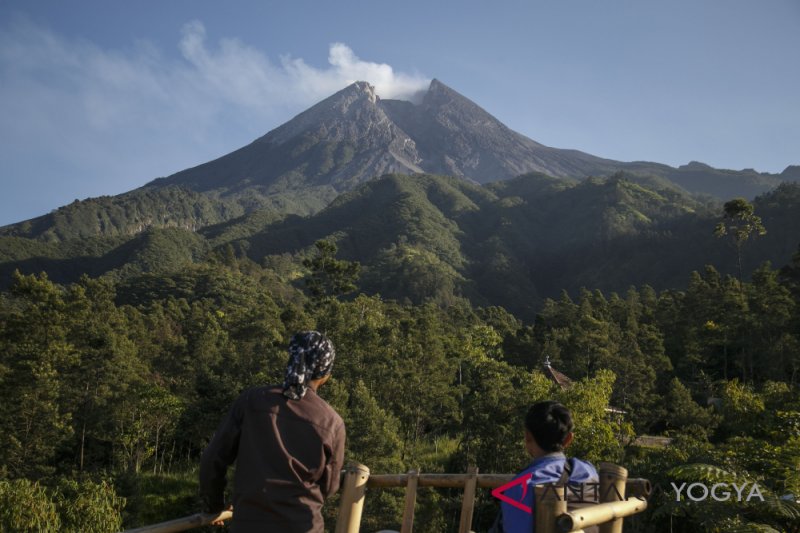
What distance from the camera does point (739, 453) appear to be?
800 centimetres

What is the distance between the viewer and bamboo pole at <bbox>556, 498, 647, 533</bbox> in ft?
6.54

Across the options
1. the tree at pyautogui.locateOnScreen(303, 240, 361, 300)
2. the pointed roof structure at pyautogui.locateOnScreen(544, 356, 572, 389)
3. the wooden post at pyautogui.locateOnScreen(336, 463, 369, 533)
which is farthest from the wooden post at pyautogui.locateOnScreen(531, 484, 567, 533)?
the pointed roof structure at pyautogui.locateOnScreen(544, 356, 572, 389)

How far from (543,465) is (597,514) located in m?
0.33

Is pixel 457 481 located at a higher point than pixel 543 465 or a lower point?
lower

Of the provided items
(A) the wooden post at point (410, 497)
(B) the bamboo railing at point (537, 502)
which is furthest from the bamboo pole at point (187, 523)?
(A) the wooden post at point (410, 497)

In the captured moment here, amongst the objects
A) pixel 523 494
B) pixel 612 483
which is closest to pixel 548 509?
pixel 523 494

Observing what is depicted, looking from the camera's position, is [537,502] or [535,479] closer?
[537,502]

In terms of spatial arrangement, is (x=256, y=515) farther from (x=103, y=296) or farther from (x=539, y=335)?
(x=539, y=335)

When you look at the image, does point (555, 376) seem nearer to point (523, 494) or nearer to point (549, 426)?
point (549, 426)

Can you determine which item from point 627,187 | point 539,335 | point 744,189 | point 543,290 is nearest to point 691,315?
point 539,335

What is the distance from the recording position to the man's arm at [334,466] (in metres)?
2.66

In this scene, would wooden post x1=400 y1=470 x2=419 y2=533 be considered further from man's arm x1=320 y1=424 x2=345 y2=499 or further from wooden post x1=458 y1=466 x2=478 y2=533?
man's arm x1=320 y1=424 x2=345 y2=499

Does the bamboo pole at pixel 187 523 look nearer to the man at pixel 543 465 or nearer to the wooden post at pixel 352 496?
the wooden post at pixel 352 496

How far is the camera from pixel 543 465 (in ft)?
8.20
